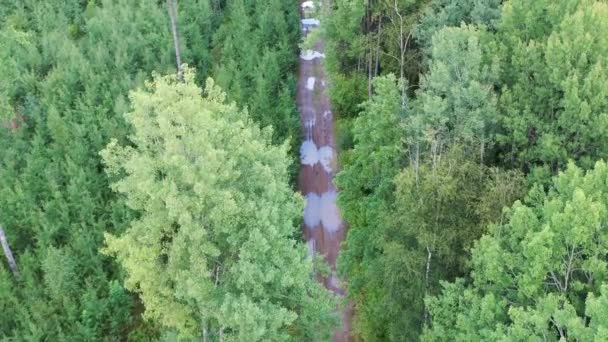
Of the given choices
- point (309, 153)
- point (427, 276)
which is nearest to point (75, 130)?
point (309, 153)

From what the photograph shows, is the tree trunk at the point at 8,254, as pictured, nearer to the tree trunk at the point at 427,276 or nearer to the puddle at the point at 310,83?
the tree trunk at the point at 427,276

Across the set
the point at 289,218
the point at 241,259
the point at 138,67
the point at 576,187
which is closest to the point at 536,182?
the point at 576,187

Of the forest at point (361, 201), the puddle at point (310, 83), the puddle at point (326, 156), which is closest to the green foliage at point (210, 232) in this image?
the forest at point (361, 201)

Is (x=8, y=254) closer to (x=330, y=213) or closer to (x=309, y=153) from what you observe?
(x=330, y=213)

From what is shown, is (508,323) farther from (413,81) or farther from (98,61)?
(98,61)

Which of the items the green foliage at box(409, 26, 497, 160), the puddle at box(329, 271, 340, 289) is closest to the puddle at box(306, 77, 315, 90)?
the puddle at box(329, 271, 340, 289)
